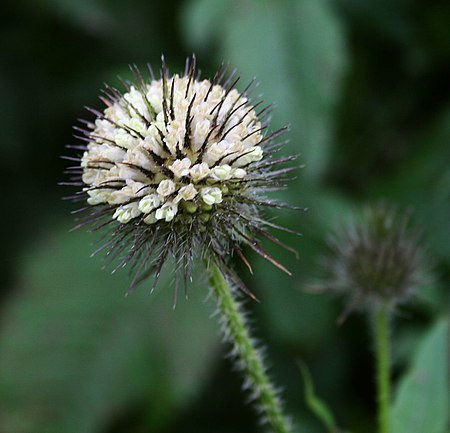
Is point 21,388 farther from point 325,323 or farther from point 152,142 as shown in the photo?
point 152,142

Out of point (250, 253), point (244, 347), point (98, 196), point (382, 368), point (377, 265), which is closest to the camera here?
point (98, 196)

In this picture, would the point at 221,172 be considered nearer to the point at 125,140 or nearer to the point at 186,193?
the point at 186,193

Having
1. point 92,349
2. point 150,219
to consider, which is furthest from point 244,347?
point 92,349

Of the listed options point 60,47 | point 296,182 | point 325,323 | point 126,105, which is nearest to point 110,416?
point 325,323

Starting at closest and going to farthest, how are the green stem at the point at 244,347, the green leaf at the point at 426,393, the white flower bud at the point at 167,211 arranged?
the white flower bud at the point at 167,211, the green stem at the point at 244,347, the green leaf at the point at 426,393

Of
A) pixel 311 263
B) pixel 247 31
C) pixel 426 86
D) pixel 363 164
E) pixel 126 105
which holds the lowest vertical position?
pixel 311 263

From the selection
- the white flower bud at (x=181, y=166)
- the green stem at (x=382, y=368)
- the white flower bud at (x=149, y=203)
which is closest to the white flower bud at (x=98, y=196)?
the white flower bud at (x=149, y=203)

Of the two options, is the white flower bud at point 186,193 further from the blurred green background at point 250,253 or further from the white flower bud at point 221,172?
the blurred green background at point 250,253
